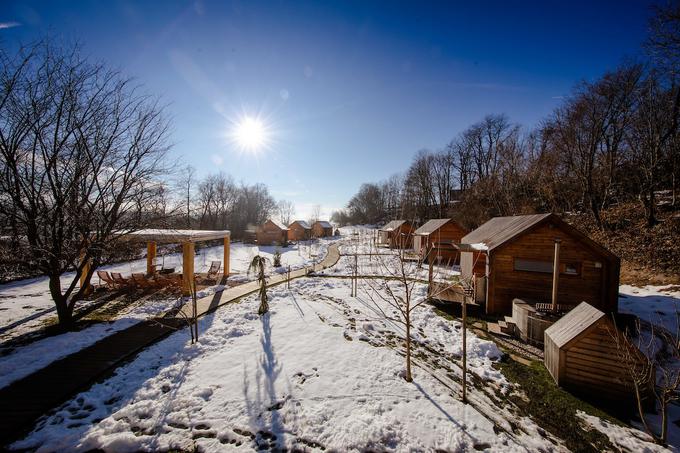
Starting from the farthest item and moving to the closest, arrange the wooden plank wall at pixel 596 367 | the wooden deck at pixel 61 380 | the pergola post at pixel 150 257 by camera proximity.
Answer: the pergola post at pixel 150 257, the wooden plank wall at pixel 596 367, the wooden deck at pixel 61 380

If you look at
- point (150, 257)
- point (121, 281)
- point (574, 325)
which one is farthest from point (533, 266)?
point (150, 257)

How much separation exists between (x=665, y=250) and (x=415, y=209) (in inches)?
1295

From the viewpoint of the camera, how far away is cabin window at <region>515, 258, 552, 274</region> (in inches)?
364

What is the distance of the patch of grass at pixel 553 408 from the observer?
4.10 metres

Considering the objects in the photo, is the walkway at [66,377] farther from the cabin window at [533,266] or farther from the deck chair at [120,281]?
the cabin window at [533,266]

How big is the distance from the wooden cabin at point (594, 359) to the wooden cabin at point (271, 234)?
3283cm

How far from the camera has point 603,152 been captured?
68.1 ft

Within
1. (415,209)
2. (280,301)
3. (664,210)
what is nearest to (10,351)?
(280,301)

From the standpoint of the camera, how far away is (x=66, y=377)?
5199mm

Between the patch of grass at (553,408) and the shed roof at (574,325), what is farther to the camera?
the shed roof at (574,325)

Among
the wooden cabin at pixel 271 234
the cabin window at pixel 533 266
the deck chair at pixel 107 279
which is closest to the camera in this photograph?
the cabin window at pixel 533 266

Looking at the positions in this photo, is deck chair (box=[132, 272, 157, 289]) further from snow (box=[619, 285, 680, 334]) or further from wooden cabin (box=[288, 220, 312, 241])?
wooden cabin (box=[288, 220, 312, 241])

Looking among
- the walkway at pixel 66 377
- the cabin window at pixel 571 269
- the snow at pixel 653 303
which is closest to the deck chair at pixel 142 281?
the walkway at pixel 66 377

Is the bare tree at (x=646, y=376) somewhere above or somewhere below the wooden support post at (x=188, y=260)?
below
